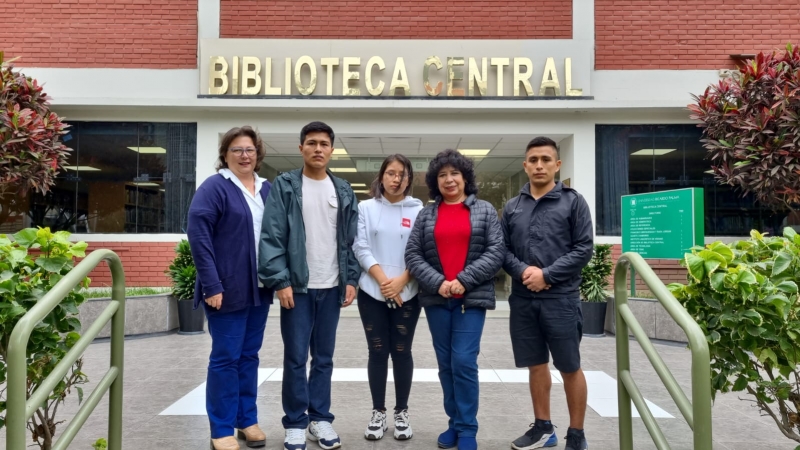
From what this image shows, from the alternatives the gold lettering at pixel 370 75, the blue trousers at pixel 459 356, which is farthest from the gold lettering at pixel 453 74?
the blue trousers at pixel 459 356

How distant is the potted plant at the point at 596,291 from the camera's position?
8164 millimetres

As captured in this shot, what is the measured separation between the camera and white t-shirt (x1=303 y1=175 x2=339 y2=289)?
3574 mm

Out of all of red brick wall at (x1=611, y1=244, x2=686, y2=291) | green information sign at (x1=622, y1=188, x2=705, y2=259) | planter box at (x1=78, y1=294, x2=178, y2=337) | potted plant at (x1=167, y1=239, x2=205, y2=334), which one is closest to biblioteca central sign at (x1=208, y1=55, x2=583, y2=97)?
green information sign at (x1=622, y1=188, x2=705, y2=259)

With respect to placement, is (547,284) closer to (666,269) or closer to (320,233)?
(320,233)

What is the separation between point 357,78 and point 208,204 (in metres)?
6.97

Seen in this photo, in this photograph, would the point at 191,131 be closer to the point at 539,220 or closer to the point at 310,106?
the point at 310,106

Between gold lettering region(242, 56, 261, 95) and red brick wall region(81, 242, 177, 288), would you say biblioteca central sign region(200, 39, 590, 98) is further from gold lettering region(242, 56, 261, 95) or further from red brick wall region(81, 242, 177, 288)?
red brick wall region(81, 242, 177, 288)

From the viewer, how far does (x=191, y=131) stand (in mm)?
10352

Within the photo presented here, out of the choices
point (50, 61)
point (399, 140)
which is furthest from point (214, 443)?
point (50, 61)

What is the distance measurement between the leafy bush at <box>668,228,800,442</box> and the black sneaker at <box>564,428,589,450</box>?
1.13 metres

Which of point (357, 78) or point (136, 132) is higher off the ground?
point (357, 78)

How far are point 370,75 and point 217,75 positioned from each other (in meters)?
2.62

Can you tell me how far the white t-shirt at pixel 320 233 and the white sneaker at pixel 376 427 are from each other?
35.8 inches

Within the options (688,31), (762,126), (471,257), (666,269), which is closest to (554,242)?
(471,257)
